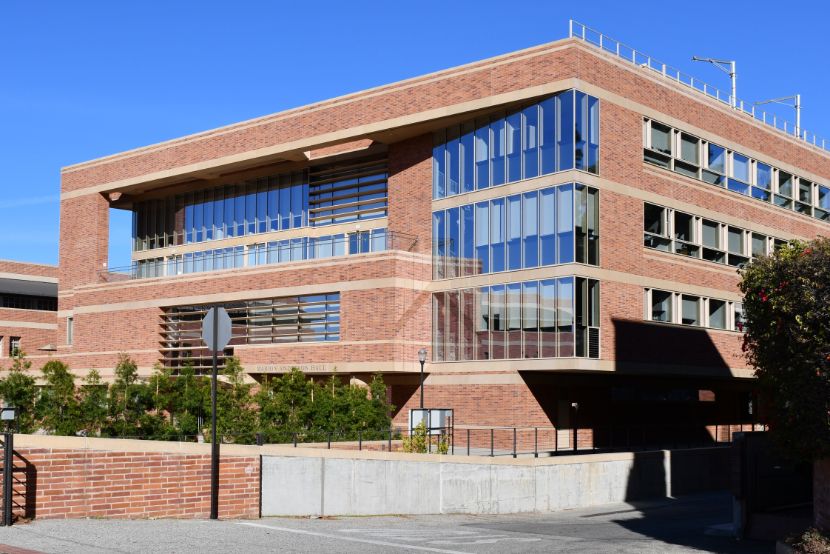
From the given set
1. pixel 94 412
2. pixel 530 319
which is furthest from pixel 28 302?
pixel 530 319

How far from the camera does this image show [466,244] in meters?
40.7

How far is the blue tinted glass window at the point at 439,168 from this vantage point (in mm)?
41594

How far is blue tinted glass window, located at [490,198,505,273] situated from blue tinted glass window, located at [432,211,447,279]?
2.40 meters

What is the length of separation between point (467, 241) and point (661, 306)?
26.1 ft

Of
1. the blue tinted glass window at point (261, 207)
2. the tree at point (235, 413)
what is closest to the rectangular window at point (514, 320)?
the tree at point (235, 413)

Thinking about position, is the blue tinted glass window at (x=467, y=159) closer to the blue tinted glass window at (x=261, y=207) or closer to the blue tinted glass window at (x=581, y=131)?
the blue tinted glass window at (x=581, y=131)

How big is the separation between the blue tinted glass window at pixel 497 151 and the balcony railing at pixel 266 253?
4637mm

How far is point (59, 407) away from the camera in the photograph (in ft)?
129

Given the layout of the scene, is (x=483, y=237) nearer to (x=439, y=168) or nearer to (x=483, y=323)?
(x=483, y=323)

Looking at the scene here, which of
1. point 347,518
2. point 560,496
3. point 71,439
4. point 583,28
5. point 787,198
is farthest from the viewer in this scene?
point 787,198

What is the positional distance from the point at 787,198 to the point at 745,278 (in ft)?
110

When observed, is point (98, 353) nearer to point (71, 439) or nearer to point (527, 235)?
point (527, 235)

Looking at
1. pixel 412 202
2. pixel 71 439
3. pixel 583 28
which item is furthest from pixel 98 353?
pixel 71 439

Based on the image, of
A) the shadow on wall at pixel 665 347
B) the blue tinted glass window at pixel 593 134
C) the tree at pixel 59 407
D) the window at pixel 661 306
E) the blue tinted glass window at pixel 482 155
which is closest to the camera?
the blue tinted glass window at pixel 593 134
